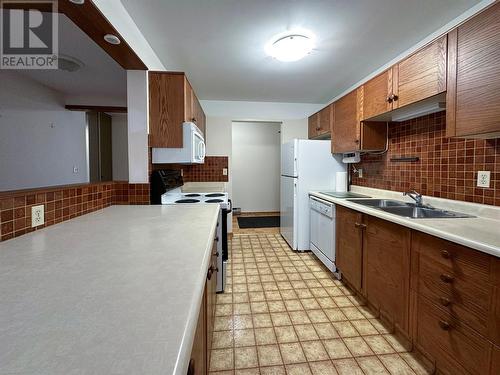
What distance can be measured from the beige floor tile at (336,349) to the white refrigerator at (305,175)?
5.78 ft

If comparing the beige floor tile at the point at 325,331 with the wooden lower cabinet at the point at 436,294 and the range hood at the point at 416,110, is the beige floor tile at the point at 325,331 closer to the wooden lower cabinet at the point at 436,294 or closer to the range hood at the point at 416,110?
the wooden lower cabinet at the point at 436,294

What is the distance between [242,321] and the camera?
1854mm

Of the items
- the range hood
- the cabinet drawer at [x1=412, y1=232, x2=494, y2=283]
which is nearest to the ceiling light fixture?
the range hood

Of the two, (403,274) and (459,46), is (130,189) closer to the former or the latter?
(403,274)

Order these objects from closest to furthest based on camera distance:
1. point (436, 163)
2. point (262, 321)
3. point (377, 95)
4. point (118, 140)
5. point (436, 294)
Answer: point (436, 294), point (262, 321), point (436, 163), point (377, 95), point (118, 140)

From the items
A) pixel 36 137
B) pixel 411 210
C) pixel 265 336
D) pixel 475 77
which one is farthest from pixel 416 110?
pixel 36 137

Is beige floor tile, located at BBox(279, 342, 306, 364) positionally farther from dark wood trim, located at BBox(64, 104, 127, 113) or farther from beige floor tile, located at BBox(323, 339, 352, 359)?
dark wood trim, located at BBox(64, 104, 127, 113)

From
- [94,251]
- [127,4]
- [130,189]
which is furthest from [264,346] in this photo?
[127,4]

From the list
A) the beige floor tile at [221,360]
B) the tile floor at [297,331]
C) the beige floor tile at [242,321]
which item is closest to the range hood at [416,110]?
the tile floor at [297,331]

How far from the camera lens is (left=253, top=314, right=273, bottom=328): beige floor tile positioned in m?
1.80

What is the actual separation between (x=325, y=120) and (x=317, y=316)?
248cm

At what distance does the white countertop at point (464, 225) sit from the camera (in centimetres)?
109

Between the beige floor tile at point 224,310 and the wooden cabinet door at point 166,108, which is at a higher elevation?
the wooden cabinet door at point 166,108

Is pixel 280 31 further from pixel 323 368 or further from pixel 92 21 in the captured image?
pixel 323 368
